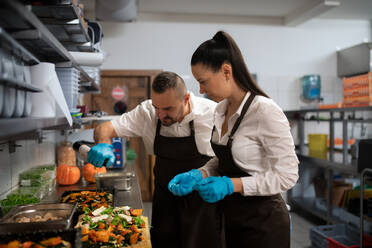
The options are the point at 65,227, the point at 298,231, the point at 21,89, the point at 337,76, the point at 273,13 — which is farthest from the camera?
the point at 337,76

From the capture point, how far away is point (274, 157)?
1.44 meters

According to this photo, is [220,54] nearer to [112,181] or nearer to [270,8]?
[112,181]

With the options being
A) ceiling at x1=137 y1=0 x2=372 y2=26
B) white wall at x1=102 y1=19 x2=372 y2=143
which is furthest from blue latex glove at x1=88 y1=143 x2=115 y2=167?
ceiling at x1=137 y1=0 x2=372 y2=26

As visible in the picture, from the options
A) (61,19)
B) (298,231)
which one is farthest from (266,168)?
(298,231)

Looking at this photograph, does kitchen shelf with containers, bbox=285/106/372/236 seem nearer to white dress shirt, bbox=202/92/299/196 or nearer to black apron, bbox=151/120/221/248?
black apron, bbox=151/120/221/248

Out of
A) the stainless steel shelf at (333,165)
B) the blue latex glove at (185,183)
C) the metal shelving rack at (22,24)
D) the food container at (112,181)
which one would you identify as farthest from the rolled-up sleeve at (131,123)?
the stainless steel shelf at (333,165)

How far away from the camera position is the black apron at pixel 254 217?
1.56m

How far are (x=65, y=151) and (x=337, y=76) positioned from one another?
4844 mm

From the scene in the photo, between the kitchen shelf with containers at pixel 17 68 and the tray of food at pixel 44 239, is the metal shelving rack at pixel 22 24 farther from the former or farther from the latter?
the tray of food at pixel 44 239

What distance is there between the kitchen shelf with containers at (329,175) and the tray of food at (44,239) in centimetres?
302

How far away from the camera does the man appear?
2107 millimetres

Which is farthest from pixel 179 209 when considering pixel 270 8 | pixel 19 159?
pixel 270 8

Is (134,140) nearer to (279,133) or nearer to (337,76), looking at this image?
(337,76)

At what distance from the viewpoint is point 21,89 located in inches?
40.3
